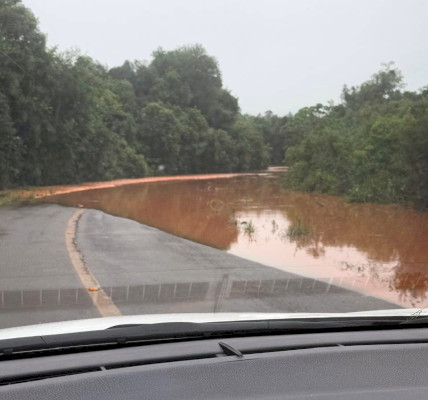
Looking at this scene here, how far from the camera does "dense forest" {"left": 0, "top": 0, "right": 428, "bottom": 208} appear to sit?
75.0 ft

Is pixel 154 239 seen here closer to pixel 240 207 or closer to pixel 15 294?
pixel 15 294

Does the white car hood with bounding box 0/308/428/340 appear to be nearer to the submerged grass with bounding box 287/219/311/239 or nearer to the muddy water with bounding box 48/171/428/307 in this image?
the muddy water with bounding box 48/171/428/307

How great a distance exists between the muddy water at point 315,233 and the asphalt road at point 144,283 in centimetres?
76

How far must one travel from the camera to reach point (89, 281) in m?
7.82

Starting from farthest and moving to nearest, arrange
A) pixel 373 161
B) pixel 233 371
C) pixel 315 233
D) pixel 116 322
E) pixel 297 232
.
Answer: pixel 373 161 → pixel 315 233 → pixel 297 232 → pixel 116 322 → pixel 233 371

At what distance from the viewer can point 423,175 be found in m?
17.5

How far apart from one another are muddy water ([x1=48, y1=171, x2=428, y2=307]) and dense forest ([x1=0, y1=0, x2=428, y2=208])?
2.10 meters

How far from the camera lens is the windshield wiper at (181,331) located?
8.83 feet

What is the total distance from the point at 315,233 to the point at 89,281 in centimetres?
732

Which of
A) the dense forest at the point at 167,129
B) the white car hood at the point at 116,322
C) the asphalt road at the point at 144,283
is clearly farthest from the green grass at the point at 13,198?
the white car hood at the point at 116,322

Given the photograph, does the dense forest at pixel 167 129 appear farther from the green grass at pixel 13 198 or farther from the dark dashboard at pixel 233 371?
the dark dashboard at pixel 233 371

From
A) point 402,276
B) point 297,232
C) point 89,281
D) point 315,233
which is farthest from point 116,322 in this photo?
point 315,233

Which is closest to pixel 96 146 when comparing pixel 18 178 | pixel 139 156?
pixel 18 178

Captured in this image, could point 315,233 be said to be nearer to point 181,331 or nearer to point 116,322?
point 116,322
